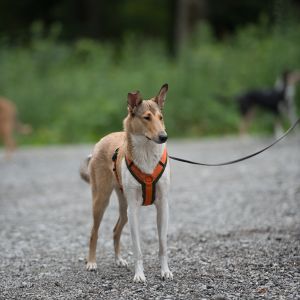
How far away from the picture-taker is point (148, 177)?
16.5ft

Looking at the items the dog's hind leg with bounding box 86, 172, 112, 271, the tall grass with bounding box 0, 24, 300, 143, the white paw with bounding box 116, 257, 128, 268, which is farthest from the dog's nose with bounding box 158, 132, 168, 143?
the tall grass with bounding box 0, 24, 300, 143

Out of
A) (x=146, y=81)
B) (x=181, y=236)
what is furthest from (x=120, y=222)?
(x=146, y=81)

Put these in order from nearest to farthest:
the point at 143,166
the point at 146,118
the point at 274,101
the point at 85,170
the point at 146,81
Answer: the point at 146,118 → the point at 143,166 → the point at 85,170 → the point at 274,101 → the point at 146,81

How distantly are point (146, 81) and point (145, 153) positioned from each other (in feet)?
45.7

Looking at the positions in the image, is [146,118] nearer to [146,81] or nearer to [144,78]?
[146,81]

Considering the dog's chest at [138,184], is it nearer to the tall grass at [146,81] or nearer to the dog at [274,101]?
the dog at [274,101]

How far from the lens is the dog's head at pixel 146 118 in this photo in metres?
4.88

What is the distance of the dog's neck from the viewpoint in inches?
199

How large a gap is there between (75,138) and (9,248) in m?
10.9

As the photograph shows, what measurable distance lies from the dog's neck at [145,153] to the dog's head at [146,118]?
8 centimetres

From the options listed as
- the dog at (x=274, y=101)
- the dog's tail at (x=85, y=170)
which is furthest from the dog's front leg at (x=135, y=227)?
the dog at (x=274, y=101)

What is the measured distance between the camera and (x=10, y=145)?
1473cm

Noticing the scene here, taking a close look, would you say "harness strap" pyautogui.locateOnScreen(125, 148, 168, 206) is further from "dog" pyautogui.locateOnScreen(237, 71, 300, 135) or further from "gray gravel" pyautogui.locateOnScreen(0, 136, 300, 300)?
"dog" pyautogui.locateOnScreen(237, 71, 300, 135)

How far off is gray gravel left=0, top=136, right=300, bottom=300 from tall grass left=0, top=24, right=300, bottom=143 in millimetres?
4941
